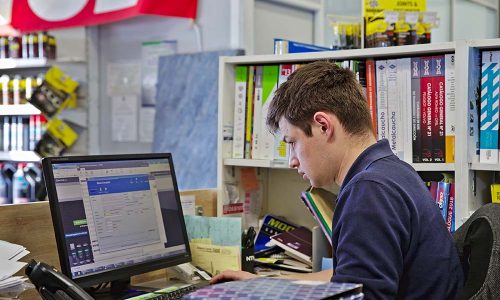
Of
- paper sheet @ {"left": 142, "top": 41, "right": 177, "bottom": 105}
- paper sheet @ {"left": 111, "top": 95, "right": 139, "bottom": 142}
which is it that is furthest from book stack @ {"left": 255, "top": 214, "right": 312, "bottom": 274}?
paper sheet @ {"left": 111, "top": 95, "right": 139, "bottom": 142}

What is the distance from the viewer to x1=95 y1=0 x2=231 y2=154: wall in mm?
3844

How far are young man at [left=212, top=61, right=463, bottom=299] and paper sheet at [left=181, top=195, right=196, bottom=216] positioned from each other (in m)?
0.75

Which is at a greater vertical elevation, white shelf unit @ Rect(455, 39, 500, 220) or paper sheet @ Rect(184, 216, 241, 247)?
white shelf unit @ Rect(455, 39, 500, 220)

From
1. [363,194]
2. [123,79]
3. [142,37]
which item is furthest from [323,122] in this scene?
[123,79]

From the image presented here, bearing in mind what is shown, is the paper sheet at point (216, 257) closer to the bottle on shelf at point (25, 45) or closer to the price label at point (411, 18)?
the price label at point (411, 18)

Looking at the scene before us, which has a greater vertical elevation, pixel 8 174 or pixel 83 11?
pixel 83 11

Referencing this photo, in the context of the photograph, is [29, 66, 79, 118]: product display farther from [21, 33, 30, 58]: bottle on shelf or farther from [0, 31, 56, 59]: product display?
[21, 33, 30, 58]: bottle on shelf

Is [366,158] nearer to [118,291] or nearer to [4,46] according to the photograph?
[118,291]

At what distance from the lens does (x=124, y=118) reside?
4406 millimetres

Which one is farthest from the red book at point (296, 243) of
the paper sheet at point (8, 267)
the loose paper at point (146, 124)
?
the loose paper at point (146, 124)

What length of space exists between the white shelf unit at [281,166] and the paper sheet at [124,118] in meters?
1.88

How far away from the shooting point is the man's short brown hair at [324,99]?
157 centimetres

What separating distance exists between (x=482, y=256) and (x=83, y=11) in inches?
135

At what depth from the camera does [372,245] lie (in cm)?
134
